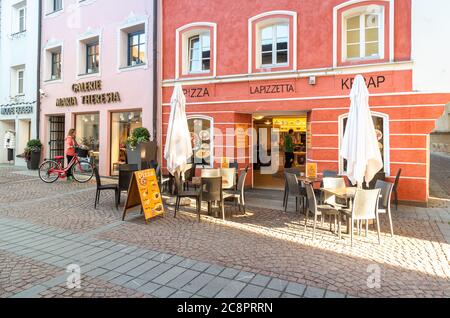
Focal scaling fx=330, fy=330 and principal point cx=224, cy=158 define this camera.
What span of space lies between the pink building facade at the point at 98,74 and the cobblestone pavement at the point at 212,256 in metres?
6.47

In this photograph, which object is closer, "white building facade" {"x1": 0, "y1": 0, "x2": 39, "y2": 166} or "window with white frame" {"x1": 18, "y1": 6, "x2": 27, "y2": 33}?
"white building facade" {"x1": 0, "y1": 0, "x2": 39, "y2": 166}

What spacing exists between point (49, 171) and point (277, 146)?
9763 millimetres

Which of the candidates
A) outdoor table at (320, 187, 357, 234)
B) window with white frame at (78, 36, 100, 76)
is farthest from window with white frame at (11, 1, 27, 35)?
outdoor table at (320, 187, 357, 234)

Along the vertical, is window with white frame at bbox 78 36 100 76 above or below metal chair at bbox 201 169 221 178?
above

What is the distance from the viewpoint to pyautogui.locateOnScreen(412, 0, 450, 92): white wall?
859cm

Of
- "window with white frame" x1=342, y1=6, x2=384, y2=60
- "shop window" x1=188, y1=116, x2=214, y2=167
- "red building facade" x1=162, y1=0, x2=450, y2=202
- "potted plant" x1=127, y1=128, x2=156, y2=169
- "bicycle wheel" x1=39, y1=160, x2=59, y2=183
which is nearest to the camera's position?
"red building facade" x1=162, y1=0, x2=450, y2=202

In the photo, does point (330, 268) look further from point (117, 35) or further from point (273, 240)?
point (117, 35)

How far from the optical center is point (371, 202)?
A: 560cm

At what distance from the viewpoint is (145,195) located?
6891mm

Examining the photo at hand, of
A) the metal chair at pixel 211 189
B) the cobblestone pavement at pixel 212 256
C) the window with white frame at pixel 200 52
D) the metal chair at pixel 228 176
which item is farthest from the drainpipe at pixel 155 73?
the metal chair at pixel 211 189

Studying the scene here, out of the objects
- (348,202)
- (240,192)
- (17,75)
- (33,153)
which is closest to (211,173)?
(240,192)

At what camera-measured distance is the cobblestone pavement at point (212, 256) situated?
12.6 feet

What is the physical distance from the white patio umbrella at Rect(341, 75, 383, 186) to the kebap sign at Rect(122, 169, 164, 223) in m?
3.98

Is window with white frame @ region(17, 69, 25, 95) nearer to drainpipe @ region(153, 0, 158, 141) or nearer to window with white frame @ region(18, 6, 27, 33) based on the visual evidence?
window with white frame @ region(18, 6, 27, 33)
